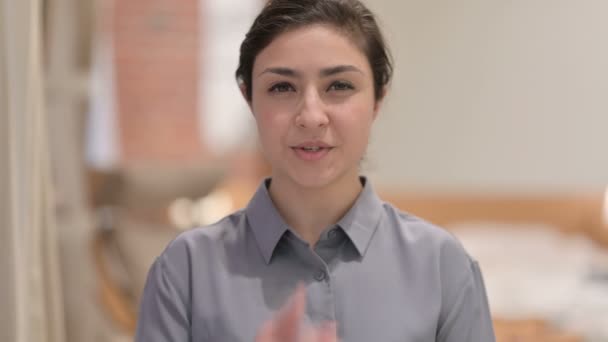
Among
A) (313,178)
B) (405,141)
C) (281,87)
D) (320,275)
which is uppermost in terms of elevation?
(281,87)

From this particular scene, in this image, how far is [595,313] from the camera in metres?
2.33

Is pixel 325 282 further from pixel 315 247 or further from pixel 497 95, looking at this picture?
pixel 497 95

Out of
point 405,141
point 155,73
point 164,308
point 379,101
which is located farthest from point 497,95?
point 164,308

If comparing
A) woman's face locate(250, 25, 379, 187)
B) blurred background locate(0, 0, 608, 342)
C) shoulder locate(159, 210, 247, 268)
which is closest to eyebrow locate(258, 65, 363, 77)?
woman's face locate(250, 25, 379, 187)

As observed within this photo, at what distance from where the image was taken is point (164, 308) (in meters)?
0.96

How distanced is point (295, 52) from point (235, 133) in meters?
3.34

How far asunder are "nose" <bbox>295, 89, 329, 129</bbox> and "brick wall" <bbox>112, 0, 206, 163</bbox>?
3.21 m

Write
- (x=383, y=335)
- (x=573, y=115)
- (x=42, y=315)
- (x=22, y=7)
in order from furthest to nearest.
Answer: (x=573, y=115), (x=42, y=315), (x=22, y=7), (x=383, y=335)

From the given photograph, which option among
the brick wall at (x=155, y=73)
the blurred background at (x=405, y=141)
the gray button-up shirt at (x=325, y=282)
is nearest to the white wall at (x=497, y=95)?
the blurred background at (x=405, y=141)

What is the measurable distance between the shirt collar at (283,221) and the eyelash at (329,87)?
15 cm

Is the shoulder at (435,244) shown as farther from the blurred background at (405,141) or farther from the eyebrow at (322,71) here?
the blurred background at (405,141)

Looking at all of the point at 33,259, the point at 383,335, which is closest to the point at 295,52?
the point at 383,335

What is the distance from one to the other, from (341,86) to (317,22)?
0.27ft

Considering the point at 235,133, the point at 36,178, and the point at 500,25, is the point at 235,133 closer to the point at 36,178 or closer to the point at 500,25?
the point at 500,25
